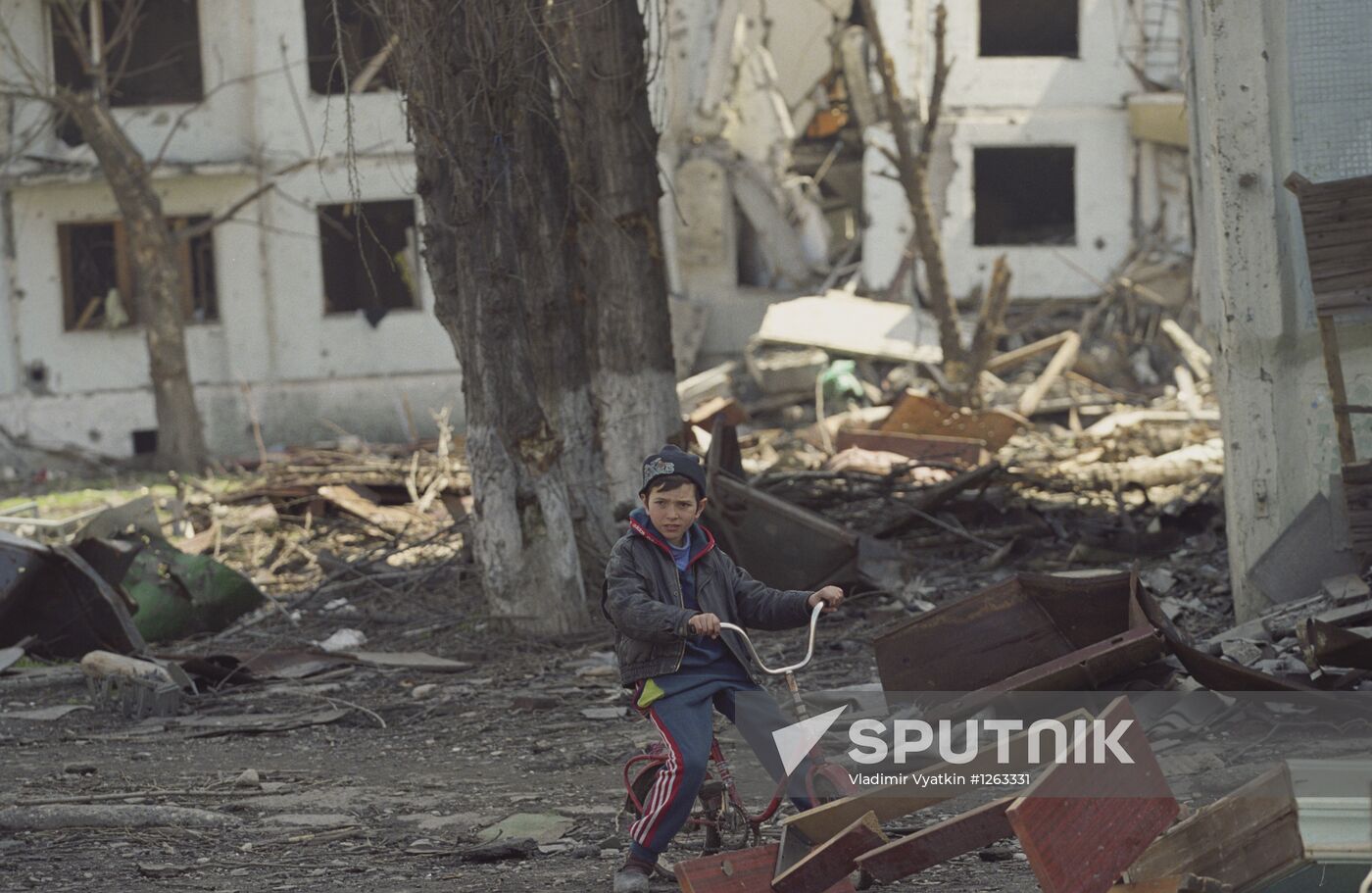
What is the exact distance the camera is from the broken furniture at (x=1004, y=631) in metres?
6.55

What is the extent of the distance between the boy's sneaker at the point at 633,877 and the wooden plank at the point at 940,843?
708 millimetres

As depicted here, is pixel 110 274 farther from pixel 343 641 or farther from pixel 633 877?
pixel 633 877

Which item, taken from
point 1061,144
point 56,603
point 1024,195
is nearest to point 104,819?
point 56,603

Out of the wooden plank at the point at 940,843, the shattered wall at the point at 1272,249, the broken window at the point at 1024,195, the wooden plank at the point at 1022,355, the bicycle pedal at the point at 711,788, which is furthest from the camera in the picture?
the broken window at the point at 1024,195

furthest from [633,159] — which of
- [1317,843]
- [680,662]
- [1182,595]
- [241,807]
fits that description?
[1317,843]

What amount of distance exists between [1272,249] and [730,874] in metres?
4.95

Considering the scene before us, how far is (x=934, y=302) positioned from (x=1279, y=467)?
9.07 metres

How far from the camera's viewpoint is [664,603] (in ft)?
15.7

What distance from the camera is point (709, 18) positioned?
23516 millimetres

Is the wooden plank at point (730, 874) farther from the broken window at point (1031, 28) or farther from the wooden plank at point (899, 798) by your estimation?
the broken window at point (1031, 28)

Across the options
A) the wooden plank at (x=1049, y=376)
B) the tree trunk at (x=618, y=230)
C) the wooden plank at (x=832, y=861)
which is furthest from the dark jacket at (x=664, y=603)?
the wooden plank at (x=1049, y=376)

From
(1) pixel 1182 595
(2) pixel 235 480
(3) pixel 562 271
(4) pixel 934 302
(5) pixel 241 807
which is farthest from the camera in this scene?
(2) pixel 235 480

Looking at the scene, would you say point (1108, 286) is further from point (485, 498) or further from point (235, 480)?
point (485, 498)

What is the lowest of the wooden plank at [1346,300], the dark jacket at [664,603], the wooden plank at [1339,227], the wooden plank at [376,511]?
the wooden plank at [376,511]
